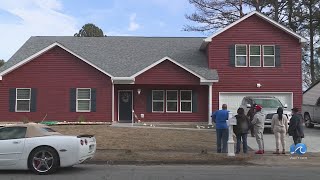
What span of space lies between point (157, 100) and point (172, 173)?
1732 cm

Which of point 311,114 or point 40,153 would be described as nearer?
point 40,153

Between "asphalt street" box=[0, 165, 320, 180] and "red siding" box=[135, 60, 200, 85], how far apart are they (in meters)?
14.6

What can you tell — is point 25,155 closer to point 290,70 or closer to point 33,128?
point 33,128

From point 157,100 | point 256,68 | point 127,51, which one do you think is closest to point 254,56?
point 256,68

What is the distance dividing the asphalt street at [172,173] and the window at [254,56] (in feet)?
53.4

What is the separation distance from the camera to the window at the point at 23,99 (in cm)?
2858

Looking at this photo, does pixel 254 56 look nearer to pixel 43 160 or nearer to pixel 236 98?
pixel 236 98

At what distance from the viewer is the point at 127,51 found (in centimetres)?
3244

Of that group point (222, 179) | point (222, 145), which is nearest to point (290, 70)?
point (222, 145)

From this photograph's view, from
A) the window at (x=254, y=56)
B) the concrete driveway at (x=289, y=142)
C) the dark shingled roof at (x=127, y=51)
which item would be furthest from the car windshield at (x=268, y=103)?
the window at (x=254, y=56)

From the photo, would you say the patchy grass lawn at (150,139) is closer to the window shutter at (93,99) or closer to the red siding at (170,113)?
the window shutter at (93,99)

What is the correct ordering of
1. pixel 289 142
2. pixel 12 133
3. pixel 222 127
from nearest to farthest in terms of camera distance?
pixel 12 133
pixel 222 127
pixel 289 142

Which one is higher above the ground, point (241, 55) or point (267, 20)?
point (267, 20)

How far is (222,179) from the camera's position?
1119 centimetres
